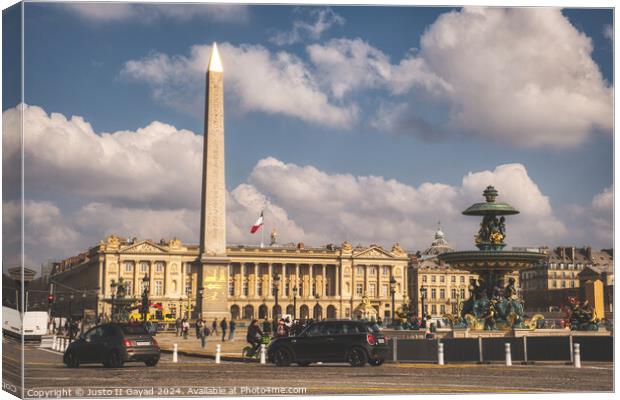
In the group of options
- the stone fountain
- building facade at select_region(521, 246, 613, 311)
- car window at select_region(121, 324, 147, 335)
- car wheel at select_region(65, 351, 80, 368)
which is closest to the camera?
car wheel at select_region(65, 351, 80, 368)

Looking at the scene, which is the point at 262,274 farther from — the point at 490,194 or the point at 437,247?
the point at 490,194

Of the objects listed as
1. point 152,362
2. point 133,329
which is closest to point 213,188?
point 133,329

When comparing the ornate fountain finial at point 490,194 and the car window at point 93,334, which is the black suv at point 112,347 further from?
the ornate fountain finial at point 490,194

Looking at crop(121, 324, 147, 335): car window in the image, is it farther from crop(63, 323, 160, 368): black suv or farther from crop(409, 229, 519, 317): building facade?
crop(409, 229, 519, 317): building facade

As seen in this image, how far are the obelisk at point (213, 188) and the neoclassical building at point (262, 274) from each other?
8300 centimetres

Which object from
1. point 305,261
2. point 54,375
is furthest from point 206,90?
point 305,261

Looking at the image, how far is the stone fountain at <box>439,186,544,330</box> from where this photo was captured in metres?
33.2

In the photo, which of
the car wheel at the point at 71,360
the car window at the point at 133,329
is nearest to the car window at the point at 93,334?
the car wheel at the point at 71,360

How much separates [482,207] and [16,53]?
18925mm

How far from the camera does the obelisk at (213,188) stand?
60344 millimetres

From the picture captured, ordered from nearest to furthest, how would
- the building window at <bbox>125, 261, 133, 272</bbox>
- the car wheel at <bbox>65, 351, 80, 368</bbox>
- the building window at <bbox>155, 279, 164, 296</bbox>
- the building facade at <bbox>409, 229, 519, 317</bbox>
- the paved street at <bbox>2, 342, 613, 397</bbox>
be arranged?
the paved street at <bbox>2, 342, 613, 397</bbox>, the car wheel at <bbox>65, 351, 80, 368</bbox>, the building window at <bbox>125, 261, 133, 272</bbox>, the building window at <bbox>155, 279, 164, 296</bbox>, the building facade at <bbox>409, 229, 519, 317</bbox>

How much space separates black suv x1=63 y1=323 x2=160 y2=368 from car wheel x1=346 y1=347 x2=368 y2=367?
4.72 metres

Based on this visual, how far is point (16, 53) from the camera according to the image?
1850 centimetres

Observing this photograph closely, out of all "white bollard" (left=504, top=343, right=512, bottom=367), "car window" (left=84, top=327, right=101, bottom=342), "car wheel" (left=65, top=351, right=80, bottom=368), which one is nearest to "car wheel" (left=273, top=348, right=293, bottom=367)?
"car window" (left=84, top=327, right=101, bottom=342)
